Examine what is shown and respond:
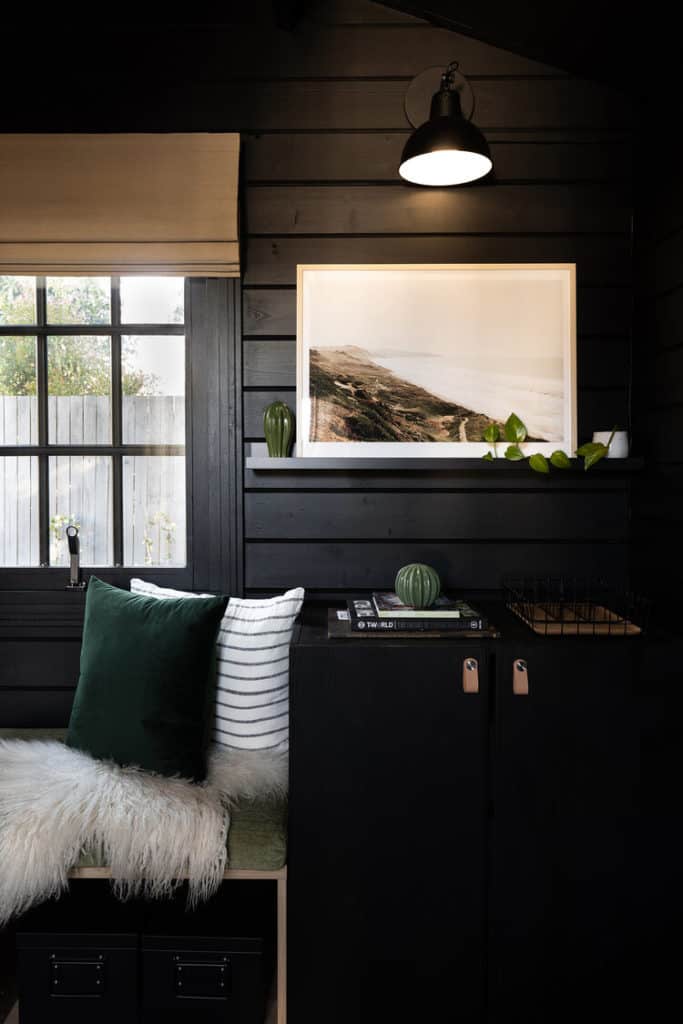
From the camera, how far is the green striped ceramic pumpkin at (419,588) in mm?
1970

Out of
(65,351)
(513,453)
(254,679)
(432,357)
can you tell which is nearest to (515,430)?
(513,453)

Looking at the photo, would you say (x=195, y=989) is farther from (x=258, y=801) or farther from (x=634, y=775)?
(x=634, y=775)

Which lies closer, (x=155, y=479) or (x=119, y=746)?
(x=119, y=746)

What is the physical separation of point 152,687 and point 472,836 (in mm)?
869

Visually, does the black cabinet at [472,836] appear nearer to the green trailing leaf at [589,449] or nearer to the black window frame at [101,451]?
the green trailing leaf at [589,449]

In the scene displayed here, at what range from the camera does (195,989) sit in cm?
178

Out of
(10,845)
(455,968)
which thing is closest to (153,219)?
(10,845)

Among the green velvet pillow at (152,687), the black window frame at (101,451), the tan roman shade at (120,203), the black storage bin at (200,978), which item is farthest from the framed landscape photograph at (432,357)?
the black storage bin at (200,978)

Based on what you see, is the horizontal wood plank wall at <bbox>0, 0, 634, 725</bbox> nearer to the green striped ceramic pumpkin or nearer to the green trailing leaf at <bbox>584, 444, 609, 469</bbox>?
the green trailing leaf at <bbox>584, 444, 609, 469</bbox>

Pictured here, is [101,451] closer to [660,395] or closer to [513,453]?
[513,453]

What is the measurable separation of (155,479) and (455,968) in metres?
1.60

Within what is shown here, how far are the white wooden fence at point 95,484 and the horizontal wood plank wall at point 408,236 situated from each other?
0.26 meters

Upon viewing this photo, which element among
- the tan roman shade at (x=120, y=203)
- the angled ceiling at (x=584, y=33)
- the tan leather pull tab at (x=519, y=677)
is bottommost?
the tan leather pull tab at (x=519, y=677)

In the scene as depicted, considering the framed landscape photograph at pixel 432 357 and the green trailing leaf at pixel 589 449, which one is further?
the framed landscape photograph at pixel 432 357
